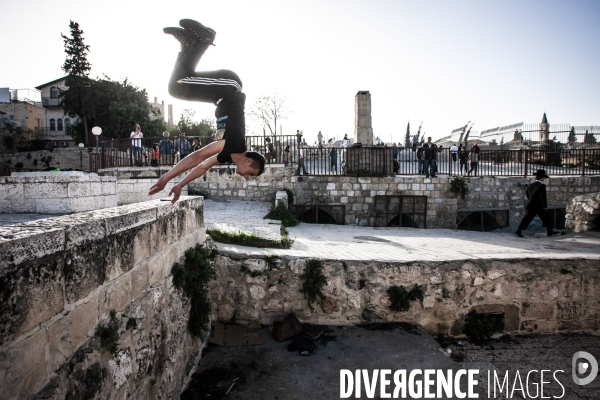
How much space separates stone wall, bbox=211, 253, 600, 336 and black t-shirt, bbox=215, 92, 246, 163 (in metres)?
2.45

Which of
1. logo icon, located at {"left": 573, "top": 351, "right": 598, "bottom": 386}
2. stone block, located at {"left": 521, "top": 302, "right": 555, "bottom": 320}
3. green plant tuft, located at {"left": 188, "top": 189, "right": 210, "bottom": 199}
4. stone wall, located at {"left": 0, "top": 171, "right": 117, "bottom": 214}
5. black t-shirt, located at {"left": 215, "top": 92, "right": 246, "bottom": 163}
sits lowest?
logo icon, located at {"left": 573, "top": 351, "right": 598, "bottom": 386}

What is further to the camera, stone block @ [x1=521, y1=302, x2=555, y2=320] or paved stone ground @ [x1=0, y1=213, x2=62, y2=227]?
stone block @ [x1=521, y1=302, x2=555, y2=320]

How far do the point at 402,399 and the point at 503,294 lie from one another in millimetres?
2848

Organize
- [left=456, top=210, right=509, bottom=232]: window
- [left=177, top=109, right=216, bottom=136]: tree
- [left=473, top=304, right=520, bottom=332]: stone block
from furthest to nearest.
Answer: [left=177, top=109, right=216, bottom=136]: tree
[left=456, top=210, right=509, bottom=232]: window
[left=473, top=304, right=520, bottom=332]: stone block

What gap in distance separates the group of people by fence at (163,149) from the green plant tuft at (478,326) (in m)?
11.4

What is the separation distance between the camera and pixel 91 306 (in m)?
2.39

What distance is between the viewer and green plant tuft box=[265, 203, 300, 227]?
9.86 meters

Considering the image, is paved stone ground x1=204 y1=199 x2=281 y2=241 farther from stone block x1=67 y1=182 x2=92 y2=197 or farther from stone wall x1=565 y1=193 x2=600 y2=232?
stone wall x1=565 y1=193 x2=600 y2=232

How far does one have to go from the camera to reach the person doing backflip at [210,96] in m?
2.94

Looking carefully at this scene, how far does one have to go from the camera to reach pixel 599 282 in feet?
18.2

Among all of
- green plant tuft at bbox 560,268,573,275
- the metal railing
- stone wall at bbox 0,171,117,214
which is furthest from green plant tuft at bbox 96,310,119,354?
the metal railing

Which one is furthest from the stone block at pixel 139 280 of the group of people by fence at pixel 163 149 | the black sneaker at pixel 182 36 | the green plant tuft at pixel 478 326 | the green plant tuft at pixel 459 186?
the green plant tuft at pixel 459 186

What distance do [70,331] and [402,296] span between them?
14.3 feet

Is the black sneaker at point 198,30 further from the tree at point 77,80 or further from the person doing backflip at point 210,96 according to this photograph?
the tree at point 77,80
